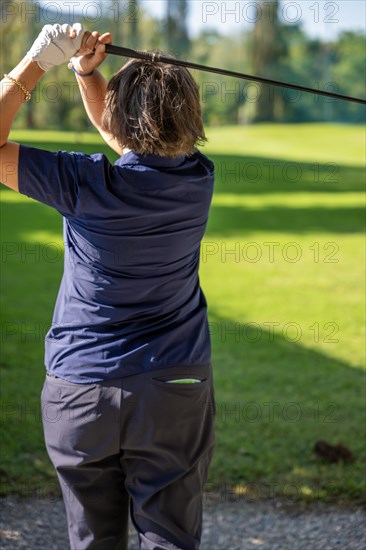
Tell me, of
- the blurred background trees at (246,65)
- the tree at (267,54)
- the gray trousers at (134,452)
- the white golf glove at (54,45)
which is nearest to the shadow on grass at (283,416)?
the gray trousers at (134,452)

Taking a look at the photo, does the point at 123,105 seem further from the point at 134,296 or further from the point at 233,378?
the point at 233,378

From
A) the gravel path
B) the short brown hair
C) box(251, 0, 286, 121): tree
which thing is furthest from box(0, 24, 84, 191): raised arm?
box(251, 0, 286, 121): tree

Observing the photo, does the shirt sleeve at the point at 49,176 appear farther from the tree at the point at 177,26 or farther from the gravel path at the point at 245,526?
the tree at the point at 177,26

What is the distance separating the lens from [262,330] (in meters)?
6.57

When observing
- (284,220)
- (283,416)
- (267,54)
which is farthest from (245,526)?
(267,54)

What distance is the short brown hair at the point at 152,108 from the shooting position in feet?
5.90

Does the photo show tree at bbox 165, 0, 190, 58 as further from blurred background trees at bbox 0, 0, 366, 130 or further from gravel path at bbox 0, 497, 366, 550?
gravel path at bbox 0, 497, 366, 550

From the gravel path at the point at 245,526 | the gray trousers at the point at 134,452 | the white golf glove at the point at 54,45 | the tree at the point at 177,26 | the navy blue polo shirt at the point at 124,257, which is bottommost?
the gravel path at the point at 245,526

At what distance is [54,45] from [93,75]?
0.85ft

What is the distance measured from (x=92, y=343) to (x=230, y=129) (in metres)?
17.4

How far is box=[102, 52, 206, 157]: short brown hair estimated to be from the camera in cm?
180

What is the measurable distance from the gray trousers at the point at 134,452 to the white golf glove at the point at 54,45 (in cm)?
74

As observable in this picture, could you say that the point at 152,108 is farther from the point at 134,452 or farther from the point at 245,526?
the point at 245,526

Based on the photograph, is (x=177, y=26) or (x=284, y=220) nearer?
(x=284, y=220)
